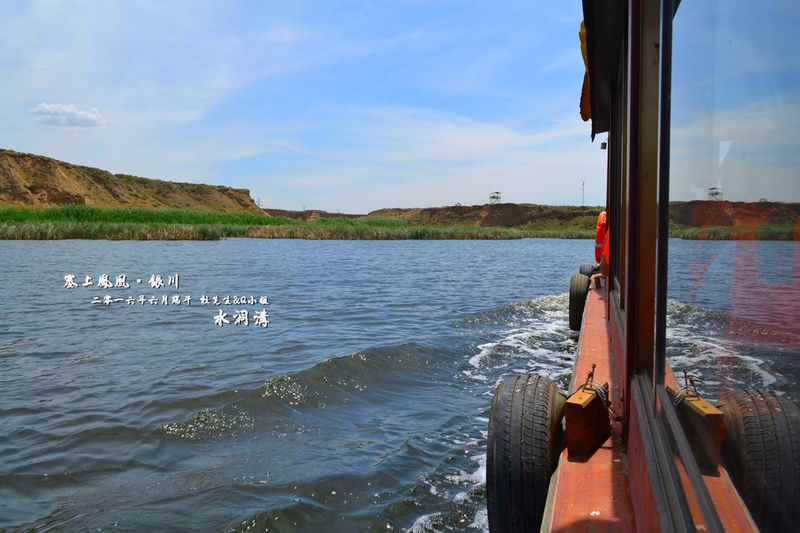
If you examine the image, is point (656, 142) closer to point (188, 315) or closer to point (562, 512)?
point (562, 512)

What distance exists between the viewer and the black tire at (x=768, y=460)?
2.49 feet

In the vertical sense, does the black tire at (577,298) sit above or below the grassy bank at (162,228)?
below

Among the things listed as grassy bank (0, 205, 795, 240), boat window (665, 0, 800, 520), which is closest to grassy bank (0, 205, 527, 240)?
grassy bank (0, 205, 795, 240)

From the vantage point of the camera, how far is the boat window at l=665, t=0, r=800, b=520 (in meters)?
0.73

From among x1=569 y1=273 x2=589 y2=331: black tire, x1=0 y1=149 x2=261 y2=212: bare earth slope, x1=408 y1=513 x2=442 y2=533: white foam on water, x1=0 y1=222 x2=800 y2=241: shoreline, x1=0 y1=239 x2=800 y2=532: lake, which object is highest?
x1=0 y1=149 x2=261 y2=212: bare earth slope

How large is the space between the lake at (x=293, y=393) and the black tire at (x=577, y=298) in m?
0.22

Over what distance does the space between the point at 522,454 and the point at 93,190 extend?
83.2m

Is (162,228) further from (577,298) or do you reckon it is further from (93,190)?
(93,190)

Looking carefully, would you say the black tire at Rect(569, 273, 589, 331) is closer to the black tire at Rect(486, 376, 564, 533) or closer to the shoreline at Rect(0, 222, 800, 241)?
the black tire at Rect(486, 376, 564, 533)

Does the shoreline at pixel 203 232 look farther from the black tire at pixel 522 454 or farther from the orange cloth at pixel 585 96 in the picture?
the black tire at pixel 522 454

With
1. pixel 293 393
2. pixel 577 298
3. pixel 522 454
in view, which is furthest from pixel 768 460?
pixel 577 298

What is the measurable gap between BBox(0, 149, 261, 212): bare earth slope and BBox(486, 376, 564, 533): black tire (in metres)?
68.9

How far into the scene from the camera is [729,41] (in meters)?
0.89

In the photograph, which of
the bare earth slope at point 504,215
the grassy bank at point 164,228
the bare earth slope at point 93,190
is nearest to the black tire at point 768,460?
the grassy bank at point 164,228
